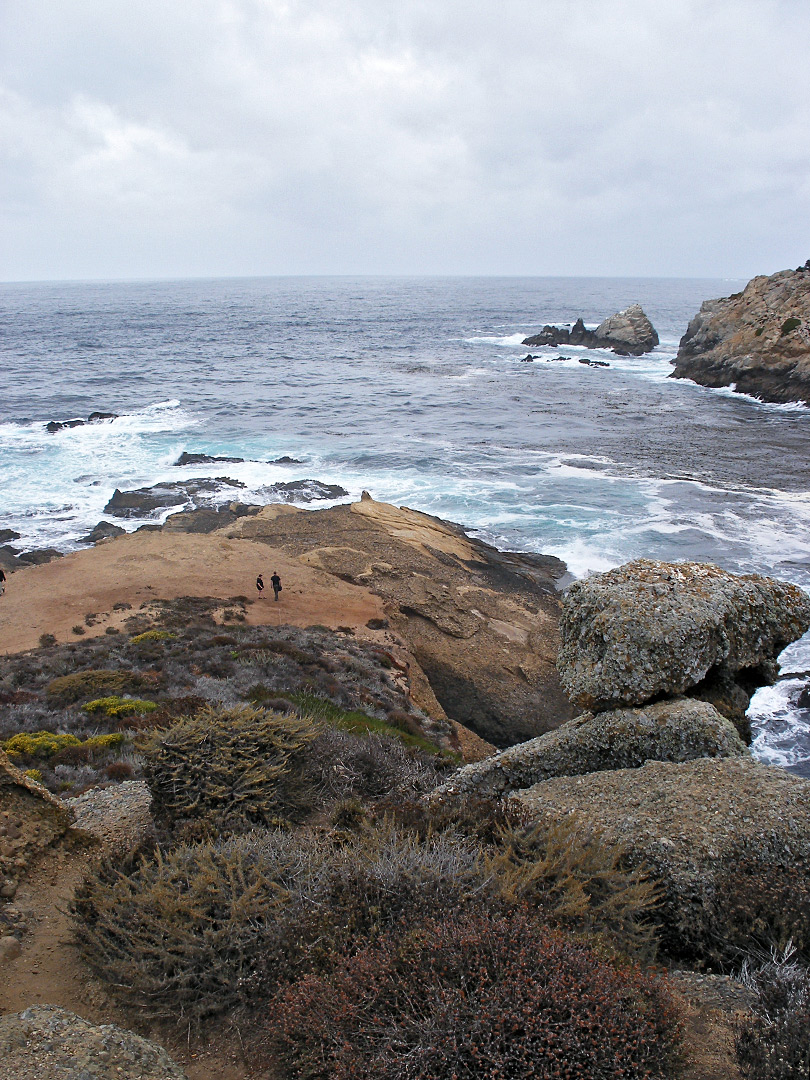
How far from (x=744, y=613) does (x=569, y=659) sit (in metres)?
2.49

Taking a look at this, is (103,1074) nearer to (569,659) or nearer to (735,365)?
(569,659)

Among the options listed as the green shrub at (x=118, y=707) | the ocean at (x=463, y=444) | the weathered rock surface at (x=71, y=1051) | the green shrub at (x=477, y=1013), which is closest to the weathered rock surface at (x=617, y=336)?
the ocean at (x=463, y=444)

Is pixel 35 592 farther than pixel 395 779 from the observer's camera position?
Yes

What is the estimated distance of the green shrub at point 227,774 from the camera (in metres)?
6.75

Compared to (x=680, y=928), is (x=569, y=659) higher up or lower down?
higher up

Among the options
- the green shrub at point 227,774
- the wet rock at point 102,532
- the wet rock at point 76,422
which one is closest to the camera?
the green shrub at point 227,774

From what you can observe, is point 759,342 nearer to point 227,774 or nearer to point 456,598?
point 456,598

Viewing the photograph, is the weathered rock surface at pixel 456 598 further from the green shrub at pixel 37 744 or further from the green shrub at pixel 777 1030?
the green shrub at pixel 777 1030

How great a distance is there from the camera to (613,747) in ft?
27.4

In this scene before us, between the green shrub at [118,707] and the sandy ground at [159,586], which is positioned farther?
the sandy ground at [159,586]

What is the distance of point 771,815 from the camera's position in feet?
20.9

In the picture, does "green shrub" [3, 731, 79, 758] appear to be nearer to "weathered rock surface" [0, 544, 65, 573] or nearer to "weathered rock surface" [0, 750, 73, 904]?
"weathered rock surface" [0, 750, 73, 904]

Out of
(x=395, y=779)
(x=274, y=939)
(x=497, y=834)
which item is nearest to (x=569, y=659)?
(x=395, y=779)

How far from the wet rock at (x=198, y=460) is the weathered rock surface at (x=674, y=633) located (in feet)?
103
